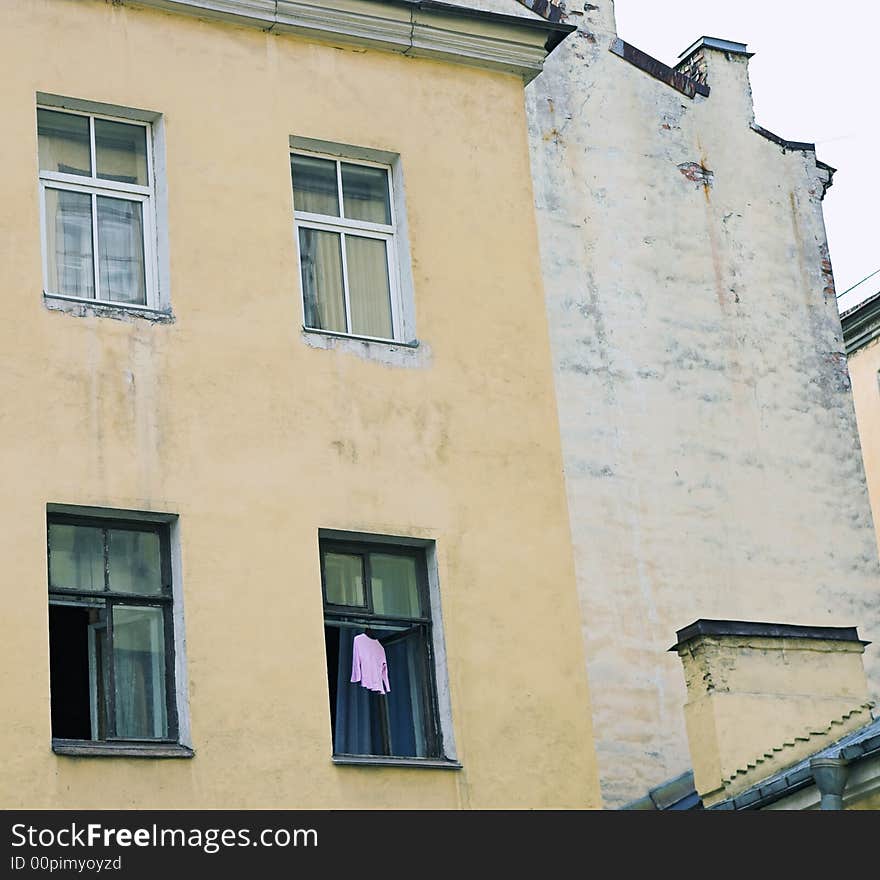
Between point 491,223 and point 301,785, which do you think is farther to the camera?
point 491,223

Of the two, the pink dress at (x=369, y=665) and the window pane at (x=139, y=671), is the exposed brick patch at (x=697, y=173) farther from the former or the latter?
the window pane at (x=139, y=671)

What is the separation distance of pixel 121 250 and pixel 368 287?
2.18m

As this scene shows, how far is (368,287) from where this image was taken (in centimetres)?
1683

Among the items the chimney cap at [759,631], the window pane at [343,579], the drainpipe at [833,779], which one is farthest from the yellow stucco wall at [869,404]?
the drainpipe at [833,779]

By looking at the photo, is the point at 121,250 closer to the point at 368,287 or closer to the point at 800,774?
the point at 368,287

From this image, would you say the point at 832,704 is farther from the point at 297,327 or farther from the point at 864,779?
the point at 297,327

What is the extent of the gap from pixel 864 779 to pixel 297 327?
18.8ft

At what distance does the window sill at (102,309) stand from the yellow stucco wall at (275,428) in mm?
86

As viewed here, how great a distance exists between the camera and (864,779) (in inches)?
541

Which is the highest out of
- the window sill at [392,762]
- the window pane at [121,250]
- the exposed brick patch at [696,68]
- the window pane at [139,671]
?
the exposed brick patch at [696,68]

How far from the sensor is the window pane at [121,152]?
1600 cm

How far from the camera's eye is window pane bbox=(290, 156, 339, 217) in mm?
16812

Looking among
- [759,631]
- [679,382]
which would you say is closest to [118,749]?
[759,631]
